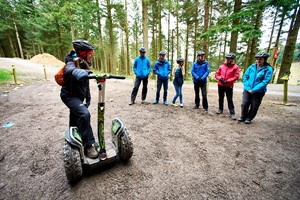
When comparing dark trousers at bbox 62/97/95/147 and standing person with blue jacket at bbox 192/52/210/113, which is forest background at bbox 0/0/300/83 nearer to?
standing person with blue jacket at bbox 192/52/210/113

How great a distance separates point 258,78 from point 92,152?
4.92 meters

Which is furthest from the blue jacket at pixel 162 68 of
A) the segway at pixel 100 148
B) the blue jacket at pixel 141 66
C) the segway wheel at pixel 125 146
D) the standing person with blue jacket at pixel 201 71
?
the segway wheel at pixel 125 146

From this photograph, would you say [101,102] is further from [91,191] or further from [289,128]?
[289,128]

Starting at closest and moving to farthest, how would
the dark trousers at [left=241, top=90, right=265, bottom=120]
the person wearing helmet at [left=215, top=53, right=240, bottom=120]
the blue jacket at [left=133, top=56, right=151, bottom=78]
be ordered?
the dark trousers at [left=241, top=90, right=265, bottom=120]
the person wearing helmet at [left=215, top=53, right=240, bottom=120]
the blue jacket at [left=133, top=56, right=151, bottom=78]

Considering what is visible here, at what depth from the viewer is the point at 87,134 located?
2463 millimetres

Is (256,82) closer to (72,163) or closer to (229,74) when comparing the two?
(229,74)

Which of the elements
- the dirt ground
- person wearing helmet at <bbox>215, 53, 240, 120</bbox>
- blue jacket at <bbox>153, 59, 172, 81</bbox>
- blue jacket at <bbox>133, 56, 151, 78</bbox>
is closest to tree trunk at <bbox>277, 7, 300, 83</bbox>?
the dirt ground

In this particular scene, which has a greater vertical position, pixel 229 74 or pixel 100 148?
pixel 229 74

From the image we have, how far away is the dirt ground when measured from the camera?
2.07 meters

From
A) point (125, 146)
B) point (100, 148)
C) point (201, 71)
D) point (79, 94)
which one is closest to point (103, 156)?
point (100, 148)

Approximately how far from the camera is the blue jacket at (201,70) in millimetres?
5470

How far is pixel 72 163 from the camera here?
2016 millimetres

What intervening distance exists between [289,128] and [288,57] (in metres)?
10.8

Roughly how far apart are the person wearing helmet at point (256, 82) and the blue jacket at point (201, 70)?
4.38 feet
